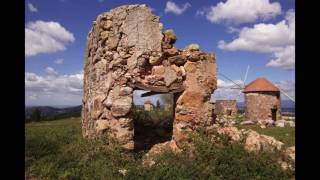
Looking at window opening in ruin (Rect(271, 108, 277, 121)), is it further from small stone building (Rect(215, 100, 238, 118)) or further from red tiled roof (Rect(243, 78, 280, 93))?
small stone building (Rect(215, 100, 238, 118))

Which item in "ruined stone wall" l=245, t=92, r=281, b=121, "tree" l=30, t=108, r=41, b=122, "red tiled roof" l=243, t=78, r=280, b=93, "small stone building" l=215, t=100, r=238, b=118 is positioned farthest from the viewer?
"tree" l=30, t=108, r=41, b=122

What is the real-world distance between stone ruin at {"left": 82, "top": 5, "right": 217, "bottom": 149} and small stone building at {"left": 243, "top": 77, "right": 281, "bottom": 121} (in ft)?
48.7

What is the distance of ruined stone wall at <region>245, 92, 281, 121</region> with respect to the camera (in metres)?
23.2

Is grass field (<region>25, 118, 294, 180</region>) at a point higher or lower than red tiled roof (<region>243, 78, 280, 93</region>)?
lower

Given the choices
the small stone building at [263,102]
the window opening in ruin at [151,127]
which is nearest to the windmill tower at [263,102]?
the small stone building at [263,102]

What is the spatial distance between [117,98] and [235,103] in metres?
20.4

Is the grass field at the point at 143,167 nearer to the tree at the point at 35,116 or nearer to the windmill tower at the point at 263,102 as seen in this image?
the windmill tower at the point at 263,102

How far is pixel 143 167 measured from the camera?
25.2 ft

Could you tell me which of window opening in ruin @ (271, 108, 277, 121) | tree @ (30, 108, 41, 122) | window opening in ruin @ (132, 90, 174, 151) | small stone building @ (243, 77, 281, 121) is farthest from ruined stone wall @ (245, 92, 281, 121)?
tree @ (30, 108, 41, 122)

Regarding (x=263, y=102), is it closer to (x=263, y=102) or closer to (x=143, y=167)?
(x=263, y=102)

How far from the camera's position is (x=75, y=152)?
8641 mm

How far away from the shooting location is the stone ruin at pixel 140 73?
8969 mm

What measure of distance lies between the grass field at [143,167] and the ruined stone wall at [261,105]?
1540 centimetres
